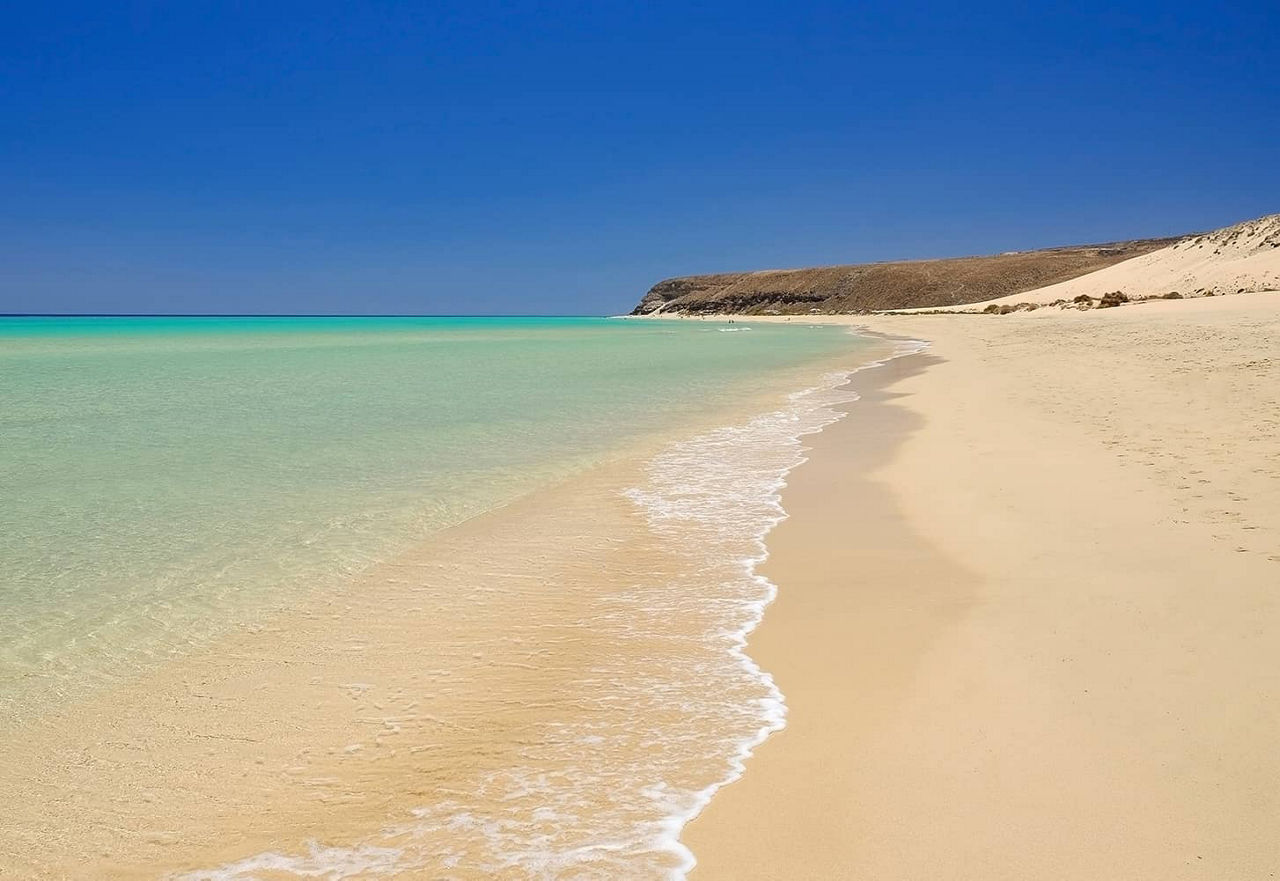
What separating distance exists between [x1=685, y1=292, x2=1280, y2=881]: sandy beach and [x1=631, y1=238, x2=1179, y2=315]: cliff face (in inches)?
3697

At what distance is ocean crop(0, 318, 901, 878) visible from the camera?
2697mm

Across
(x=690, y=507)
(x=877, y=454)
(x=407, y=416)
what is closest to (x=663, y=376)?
(x=407, y=416)

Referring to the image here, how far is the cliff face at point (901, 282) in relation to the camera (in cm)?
9906

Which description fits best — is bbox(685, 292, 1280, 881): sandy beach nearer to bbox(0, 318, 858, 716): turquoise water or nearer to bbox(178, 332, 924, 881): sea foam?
bbox(178, 332, 924, 881): sea foam

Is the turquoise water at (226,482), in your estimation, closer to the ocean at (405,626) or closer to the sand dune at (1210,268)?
the ocean at (405,626)

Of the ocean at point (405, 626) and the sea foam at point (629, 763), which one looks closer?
the sea foam at point (629, 763)

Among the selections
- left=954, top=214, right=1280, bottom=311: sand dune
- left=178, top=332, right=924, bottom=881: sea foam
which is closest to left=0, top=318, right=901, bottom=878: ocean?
left=178, top=332, right=924, bottom=881: sea foam

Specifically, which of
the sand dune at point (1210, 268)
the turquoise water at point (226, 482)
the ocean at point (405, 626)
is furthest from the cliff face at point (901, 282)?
the ocean at point (405, 626)

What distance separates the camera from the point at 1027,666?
12.1 feet

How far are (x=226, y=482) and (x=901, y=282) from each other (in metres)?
114

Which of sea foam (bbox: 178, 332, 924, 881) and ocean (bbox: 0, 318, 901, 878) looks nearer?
sea foam (bbox: 178, 332, 924, 881)

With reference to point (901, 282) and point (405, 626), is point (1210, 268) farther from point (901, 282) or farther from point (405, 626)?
point (901, 282)

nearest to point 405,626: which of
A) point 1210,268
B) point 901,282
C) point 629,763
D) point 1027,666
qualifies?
point 629,763

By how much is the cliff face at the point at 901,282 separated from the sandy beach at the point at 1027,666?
9390cm
